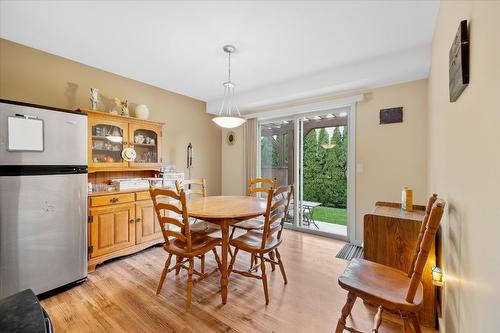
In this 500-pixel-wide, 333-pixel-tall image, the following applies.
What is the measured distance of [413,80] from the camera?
9.41 feet

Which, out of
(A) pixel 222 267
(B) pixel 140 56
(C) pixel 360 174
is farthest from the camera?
(C) pixel 360 174

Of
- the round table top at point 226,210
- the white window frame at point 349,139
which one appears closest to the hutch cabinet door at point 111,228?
the round table top at point 226,210

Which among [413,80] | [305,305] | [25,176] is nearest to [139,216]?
[25,176]

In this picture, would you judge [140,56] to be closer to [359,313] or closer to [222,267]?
[222,267]

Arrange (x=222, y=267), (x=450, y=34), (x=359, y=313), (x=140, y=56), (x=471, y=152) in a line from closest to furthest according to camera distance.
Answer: (x=471, y=152)
(x=450, y=34)
(x=359, y=313)
(x=222, y=267)
(x=140, y=56)

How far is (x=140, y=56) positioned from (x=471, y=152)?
3242mm

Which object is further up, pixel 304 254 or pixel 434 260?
pixel 434 260

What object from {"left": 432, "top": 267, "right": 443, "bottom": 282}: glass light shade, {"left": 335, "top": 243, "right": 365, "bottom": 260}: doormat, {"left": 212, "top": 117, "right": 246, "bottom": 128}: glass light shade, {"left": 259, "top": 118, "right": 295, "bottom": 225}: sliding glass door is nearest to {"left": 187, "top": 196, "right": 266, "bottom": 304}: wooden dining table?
{"left": 212, "top": 117, "right": 246, "bottom": 128}: glass light shade

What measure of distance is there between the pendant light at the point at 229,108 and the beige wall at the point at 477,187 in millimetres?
1963

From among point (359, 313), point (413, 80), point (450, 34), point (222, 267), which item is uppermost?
point (413, 80)

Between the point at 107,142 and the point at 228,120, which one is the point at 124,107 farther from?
the point at 228,120

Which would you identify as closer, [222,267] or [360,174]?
[222,267]

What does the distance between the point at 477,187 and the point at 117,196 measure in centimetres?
319

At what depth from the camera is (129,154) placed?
120 inches
